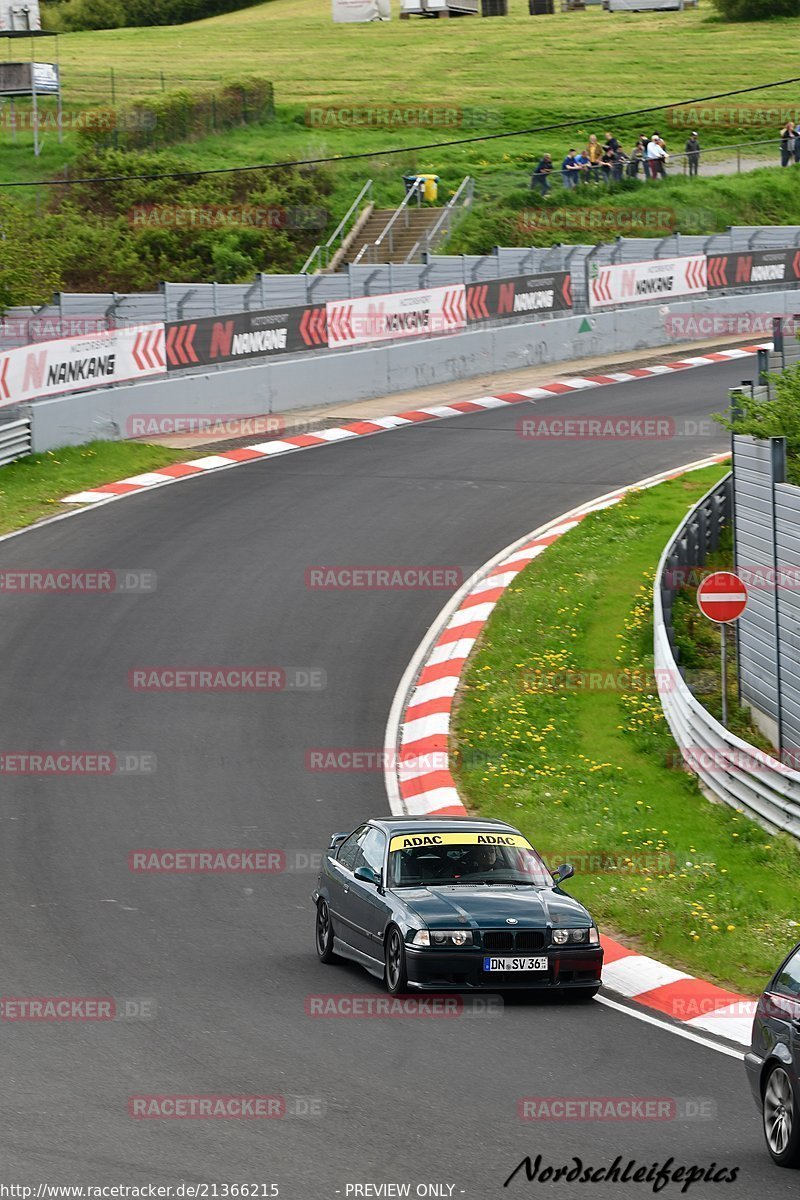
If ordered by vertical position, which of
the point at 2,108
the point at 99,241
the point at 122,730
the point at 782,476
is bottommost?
the point at 122,730

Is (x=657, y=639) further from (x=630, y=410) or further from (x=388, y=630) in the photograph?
(x=630, y=410)

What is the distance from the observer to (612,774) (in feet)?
57.8

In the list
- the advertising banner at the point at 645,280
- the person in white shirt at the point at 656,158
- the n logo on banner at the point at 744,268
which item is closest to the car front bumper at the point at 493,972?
the advertising banner at the point at 645,280

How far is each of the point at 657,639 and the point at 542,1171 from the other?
1217 centimetres

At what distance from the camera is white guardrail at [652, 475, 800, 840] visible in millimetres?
15188

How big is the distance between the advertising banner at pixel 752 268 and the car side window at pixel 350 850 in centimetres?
3446

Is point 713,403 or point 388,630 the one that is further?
point 713,403

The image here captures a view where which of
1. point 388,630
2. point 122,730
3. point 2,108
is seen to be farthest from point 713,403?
point 2,108

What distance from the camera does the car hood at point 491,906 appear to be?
11.3 meters

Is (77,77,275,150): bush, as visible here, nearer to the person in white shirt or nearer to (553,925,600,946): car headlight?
the person in white shirt

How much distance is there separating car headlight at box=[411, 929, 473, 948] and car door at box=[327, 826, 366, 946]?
1066mm

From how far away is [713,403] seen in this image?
35.0 meters

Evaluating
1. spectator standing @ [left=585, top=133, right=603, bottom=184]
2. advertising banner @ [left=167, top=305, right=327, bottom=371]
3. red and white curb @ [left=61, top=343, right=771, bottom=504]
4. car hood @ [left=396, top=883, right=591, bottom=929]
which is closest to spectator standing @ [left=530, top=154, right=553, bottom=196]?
spectator standing @ [left=585, top=133, right=603, bottom=184]

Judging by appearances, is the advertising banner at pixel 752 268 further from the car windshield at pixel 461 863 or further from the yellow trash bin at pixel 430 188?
the car windshield at pixel 461 863
